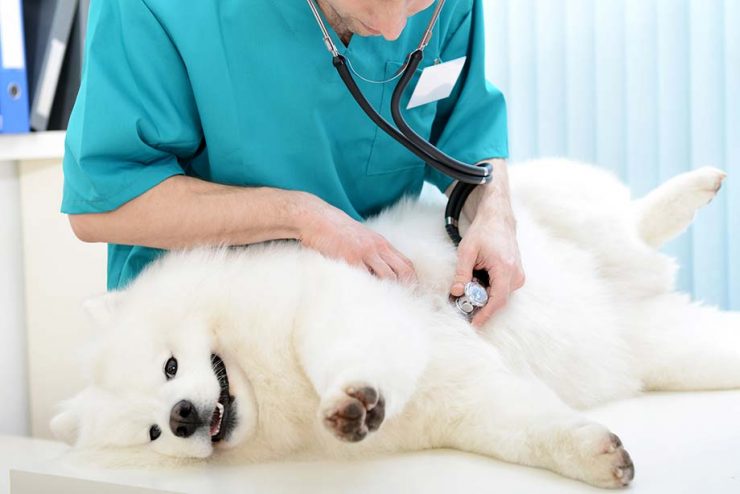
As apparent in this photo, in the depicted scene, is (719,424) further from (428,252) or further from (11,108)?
(11,108)

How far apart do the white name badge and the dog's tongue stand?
692 mm

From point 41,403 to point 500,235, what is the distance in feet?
6.03

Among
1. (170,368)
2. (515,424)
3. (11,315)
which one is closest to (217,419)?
(170,368)

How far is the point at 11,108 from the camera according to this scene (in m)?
2.52

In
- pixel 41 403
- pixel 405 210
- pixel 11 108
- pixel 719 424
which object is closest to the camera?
pixel 719 424

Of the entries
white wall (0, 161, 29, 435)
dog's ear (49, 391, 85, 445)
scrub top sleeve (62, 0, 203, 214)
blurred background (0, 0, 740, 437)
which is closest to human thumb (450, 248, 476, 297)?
scrub top sleeve (62, 0, 203, 214)

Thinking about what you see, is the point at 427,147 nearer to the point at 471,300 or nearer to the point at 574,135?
the point at 471,300

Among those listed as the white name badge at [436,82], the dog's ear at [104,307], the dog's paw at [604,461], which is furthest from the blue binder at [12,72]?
the dog's paw at [604,461]

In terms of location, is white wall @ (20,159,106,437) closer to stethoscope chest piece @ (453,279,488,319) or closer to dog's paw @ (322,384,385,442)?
stethoscope chest piece @ (453,279,488,319)

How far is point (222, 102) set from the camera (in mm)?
1551

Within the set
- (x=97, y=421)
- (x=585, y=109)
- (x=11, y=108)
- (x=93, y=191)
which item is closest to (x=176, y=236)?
(x=93, y=191)

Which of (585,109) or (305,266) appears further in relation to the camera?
(585,109)

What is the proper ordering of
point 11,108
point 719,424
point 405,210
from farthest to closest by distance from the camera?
point 11,108, point 405,210, point 719,424

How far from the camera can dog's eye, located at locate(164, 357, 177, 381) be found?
1392 mm
